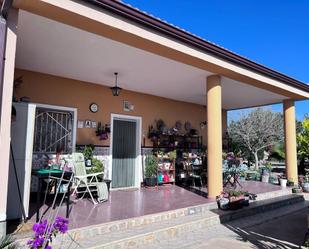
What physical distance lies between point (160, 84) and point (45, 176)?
4.03m

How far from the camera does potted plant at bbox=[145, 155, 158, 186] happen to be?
792cm

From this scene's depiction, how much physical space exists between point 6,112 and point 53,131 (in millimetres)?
3363

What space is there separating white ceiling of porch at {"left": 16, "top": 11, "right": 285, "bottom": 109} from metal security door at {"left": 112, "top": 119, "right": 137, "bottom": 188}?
1.15 metres

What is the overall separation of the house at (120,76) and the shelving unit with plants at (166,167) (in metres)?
0.64

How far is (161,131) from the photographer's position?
28.0 ft

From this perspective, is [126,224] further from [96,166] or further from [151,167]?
[151,167]

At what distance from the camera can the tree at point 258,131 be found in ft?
57.4

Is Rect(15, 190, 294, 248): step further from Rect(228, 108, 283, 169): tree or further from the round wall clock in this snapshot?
Rect(228, 108, 283, 169): tree

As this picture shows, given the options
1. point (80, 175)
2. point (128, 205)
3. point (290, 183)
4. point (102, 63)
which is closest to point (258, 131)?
point (290, 183)

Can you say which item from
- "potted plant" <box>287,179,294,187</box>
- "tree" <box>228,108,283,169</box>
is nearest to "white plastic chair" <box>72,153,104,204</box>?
"potted plant" <box>287,179,294,187</box>

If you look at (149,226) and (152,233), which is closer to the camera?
(152,233)

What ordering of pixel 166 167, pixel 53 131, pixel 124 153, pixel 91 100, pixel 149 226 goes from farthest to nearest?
pixel 166 167, pixel 124 153, pixel 91 100, pixel 53 131, pixel 149 226

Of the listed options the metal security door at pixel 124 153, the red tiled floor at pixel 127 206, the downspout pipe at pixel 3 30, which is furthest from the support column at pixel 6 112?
the metal security door at pixel 124 153

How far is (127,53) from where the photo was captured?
197 inches
